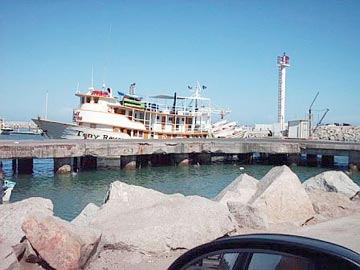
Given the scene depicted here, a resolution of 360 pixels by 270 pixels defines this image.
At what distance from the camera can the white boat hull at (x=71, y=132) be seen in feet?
130

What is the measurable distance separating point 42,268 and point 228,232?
3376 millimetres

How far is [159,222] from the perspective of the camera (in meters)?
7.12

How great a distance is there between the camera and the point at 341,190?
12.9m

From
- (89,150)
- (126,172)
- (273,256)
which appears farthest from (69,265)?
(126,172)

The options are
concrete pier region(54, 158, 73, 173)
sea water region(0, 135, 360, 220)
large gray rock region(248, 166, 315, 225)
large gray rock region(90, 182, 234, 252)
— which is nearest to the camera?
large gray rock region(90, 182, 234, 252)

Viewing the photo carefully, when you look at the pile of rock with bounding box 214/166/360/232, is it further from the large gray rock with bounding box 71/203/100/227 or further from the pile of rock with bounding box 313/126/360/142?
the pile of rock with bounding box 313/126/360/142

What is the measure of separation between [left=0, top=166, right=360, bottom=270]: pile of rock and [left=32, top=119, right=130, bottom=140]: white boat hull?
1203 inches

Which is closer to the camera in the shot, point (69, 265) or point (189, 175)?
point (69, 265)

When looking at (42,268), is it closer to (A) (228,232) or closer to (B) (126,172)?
(A) (228,232)

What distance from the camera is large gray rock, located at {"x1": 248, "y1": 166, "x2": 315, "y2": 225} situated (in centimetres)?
928

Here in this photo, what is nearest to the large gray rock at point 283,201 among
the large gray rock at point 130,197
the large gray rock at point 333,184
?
the large gray rock at point 130,197

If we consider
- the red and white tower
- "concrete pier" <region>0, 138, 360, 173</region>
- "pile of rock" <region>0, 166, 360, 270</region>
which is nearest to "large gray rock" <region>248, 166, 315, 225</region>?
"pile of rock" <region>0, 166, 360, 270</region>

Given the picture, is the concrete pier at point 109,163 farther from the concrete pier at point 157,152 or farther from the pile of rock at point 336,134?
the pile of rock at point 336,134

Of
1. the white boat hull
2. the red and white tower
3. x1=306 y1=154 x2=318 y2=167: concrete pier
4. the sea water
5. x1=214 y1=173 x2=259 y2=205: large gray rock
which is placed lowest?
the sea water
